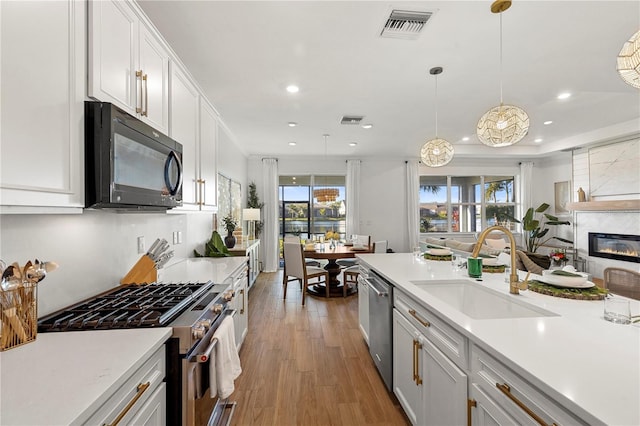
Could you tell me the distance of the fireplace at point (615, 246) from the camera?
504 centimetres

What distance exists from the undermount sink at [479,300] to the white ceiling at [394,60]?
72.5 inches

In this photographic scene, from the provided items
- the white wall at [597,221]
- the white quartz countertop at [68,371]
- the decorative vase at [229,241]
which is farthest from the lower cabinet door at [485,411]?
the white wall at [597,221]

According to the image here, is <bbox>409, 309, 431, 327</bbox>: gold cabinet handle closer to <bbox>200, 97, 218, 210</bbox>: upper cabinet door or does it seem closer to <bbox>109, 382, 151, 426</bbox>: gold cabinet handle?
<bbox>109, 382, 151, 426</bbox>: gold cabinet handle

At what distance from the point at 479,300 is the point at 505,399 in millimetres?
961

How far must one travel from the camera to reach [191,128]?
7.96 ft

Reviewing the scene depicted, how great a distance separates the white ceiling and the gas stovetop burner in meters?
1.82

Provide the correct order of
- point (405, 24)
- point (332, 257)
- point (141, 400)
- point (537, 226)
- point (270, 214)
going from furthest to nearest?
point (270, 214) → point (537, 226) → point (332, 257) → point (405, 24) → point (141, 400)

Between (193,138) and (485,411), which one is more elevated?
(193,138)

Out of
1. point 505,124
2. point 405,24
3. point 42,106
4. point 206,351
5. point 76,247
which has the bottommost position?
point 206,351

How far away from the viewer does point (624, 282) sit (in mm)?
2127

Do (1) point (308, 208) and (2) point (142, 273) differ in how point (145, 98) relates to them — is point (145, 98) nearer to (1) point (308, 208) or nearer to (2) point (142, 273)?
(2) point (142, 273)

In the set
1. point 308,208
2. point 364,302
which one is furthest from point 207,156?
point 308,208

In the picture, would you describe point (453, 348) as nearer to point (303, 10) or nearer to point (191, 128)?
point (303, 10)

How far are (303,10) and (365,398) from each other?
278cm
